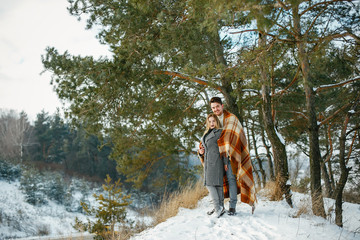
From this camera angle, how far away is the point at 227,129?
406 cm

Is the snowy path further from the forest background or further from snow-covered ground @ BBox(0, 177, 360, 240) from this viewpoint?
the forest background

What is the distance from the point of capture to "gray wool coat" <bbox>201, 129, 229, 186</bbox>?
155 inches

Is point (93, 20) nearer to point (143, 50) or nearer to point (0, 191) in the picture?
point (143, 50)

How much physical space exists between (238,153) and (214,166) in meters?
0.43

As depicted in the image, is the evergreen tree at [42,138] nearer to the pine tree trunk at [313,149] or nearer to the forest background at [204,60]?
the forest background at [204,60]

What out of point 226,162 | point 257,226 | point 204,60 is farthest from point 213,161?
point 204,60

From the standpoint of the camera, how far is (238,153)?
405cm

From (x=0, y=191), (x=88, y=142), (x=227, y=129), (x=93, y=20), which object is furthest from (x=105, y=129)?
(x=88, y=142)

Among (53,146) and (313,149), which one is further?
(53,146)

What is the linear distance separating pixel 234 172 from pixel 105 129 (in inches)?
145

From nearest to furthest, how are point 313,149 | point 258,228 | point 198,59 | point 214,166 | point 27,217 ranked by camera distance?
point 258,228 → point 214,166 → point 313,149 → point 198,59 → point 27,217

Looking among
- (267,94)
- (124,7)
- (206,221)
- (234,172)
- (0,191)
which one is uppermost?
(124,7)

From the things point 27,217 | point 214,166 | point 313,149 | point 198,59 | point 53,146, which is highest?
point 198,59

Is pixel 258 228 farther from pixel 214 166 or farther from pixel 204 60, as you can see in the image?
pixel 204 60
